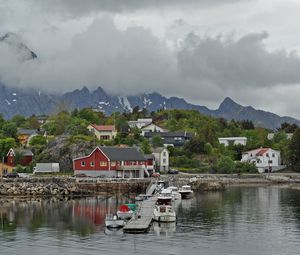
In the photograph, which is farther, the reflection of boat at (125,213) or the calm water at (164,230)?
the reflection of boat at (125,213)

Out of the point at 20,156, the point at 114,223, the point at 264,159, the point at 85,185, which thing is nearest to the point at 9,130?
the point at 20,156

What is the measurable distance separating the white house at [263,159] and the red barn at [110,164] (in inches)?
1357

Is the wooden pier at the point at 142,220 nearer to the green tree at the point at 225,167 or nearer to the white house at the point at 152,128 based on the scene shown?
the green tree at the point at 225,167

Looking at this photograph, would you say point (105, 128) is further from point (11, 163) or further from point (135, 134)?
point (11, 163)

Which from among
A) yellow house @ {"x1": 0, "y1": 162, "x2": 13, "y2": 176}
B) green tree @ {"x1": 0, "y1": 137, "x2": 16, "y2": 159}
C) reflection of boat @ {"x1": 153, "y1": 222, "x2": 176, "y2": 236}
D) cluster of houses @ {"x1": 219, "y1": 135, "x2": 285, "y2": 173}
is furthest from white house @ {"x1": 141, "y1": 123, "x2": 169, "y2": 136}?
reflection of boat @ {"x1": 153, "y1": 222, "x2": 176, "y2": 236}

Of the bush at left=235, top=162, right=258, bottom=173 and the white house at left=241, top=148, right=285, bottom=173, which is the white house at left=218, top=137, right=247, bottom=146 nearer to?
the white house at left=241, top=148, right=285, bottom=173

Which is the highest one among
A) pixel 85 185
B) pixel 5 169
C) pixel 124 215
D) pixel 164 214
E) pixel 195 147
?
pixel 195 147

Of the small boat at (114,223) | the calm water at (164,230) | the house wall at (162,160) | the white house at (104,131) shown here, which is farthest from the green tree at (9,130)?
the small boat at (114,223)

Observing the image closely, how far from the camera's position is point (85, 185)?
274ft

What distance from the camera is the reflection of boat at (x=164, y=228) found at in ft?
157

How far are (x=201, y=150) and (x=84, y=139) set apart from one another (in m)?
25.8

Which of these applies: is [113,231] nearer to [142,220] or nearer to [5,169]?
[142,220]

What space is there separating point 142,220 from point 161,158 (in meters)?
60.3

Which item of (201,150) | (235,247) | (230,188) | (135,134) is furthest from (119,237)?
(135,134)
